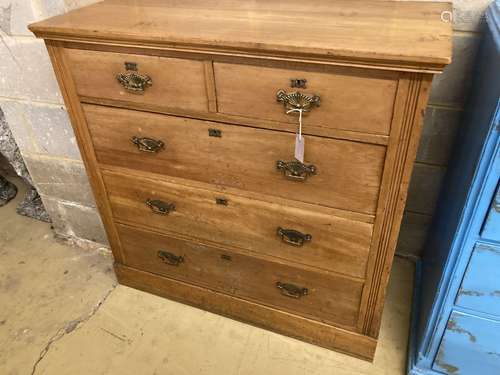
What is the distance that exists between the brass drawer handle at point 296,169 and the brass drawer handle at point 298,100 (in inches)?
6.6

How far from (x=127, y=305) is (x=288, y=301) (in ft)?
2.35

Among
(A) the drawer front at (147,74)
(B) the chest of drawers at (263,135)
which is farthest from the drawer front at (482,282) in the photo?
(A) the drawer front at (147,74)

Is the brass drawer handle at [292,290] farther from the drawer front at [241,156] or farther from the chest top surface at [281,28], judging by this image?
the chest top surface at [281,28]

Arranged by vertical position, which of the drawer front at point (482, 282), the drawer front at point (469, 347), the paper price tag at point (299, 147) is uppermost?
the paper price tag at point (299, 147)

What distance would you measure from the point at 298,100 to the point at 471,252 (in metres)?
0.60

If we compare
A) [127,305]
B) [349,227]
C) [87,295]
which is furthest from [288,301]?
[87,295]

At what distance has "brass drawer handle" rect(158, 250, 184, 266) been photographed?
63.1 inches

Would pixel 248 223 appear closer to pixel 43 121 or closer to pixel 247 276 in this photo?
pixel 247 276

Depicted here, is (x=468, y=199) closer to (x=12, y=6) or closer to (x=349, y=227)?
(x=349, y=227)

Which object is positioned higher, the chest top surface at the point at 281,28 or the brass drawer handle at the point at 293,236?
the chest top surface at the point at 281,28

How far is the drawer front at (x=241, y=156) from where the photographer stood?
43.3 inches

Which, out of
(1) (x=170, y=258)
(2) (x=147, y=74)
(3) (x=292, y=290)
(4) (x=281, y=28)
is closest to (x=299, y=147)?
(4) (x=281, y=28)

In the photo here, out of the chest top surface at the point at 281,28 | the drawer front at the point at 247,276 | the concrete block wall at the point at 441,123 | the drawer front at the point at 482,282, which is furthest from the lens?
the drawer front at the point at 247,276

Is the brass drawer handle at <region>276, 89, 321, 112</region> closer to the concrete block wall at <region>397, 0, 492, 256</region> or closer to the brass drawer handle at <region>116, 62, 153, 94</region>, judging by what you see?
the brass drawer handle at <region>116, 62, 153, 94</region>
